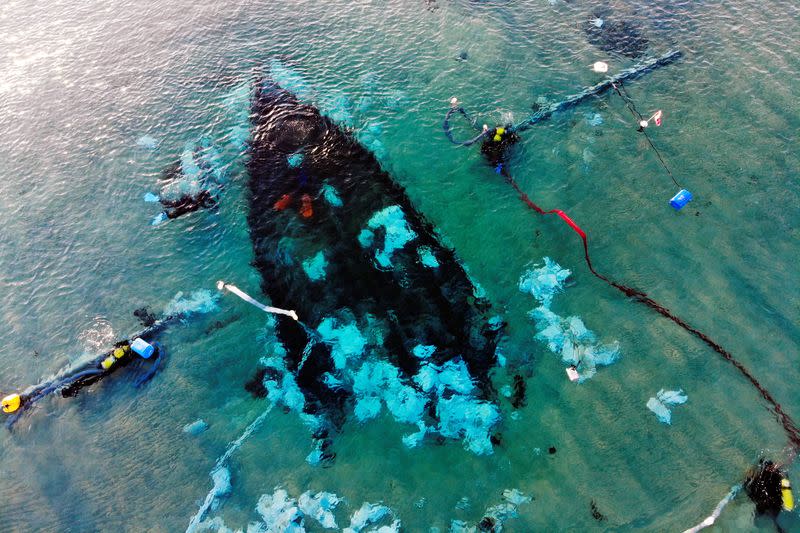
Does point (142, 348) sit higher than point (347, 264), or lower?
lower

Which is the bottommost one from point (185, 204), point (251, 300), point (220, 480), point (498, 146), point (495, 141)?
point (220, 480)

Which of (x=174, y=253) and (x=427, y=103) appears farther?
(x=427, y=103)

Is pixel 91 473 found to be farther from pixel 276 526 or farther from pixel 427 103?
pixel 427 103

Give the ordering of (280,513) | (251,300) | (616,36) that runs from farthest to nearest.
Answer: (616,36)
(251,300)
(280,513)

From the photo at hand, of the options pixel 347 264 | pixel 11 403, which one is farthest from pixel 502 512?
pixel 11 403

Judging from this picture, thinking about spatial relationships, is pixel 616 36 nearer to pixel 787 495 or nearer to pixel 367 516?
pixel 787 495

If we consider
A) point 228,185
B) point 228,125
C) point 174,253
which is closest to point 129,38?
point 228,125
